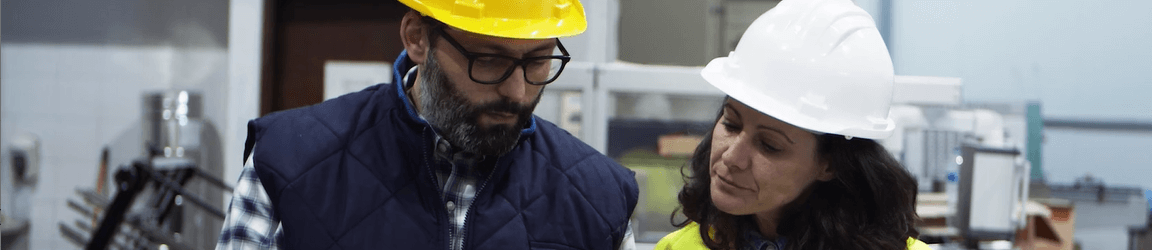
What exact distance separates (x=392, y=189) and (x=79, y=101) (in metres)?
3.52

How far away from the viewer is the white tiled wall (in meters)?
3.75

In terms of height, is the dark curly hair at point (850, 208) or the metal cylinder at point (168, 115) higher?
the dark curly hair at point (850, 208)

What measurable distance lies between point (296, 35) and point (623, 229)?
2836 millimetres

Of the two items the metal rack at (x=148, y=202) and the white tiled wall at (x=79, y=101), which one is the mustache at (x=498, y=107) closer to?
the metal rack at (x=148, y=202)

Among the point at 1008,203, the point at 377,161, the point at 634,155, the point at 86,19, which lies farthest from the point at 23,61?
the point at 1008,203

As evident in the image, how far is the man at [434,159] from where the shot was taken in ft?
3.53

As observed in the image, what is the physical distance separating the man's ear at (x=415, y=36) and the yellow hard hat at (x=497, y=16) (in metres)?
0.03

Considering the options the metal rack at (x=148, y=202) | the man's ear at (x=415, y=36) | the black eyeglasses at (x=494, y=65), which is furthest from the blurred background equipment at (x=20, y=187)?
the black eyeglasses at (x=494, y=65)

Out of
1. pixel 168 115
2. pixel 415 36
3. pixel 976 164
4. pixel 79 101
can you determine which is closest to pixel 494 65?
pixel 415 36

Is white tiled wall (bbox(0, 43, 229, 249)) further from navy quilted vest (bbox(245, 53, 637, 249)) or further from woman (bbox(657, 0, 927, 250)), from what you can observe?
woman (bbox(657, 0, 927, 250))

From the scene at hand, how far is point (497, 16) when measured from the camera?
3.56 feet

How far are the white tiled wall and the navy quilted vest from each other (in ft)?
9.75

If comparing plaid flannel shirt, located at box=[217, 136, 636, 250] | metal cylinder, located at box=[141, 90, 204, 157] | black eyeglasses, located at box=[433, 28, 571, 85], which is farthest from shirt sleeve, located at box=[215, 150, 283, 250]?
metal cylinder, located at box=[141, 90, 204, 157]

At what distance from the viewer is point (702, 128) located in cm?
231
